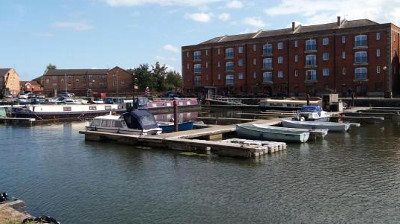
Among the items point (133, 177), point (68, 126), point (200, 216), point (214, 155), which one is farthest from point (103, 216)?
point (68, 126)

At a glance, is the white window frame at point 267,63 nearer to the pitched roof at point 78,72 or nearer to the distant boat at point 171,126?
the distant boat at point 171,126

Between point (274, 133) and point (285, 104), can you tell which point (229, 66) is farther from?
point (274, 133)

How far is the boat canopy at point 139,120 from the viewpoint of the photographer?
110 feet

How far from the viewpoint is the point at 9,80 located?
435 ft

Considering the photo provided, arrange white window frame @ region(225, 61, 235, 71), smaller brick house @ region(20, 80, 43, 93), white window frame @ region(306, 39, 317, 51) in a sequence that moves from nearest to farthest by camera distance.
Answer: white window frame @ region(306, 39, 317, 51) < white window frame @ region(225, 61, 235, 71) < smaller brick house @ region(20, 80, 43, 93)

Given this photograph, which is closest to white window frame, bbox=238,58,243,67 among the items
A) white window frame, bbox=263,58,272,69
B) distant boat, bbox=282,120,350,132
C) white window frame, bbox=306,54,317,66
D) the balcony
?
white window frame, bbox=263,58,272,69

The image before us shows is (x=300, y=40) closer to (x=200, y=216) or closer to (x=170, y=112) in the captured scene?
(x=170, y=112)

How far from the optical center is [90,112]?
62969 mm

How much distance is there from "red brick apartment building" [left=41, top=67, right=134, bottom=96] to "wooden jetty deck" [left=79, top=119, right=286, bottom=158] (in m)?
89.7

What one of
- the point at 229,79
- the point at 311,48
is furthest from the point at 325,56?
the point at 229,79

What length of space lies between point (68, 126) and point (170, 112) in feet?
58.7

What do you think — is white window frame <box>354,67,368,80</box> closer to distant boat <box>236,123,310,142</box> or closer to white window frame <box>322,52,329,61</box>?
white window frame <box>322,52,329,61</box>

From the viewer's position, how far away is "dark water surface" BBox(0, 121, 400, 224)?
16516 mm

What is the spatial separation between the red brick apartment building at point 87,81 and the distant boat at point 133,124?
88215 mm
